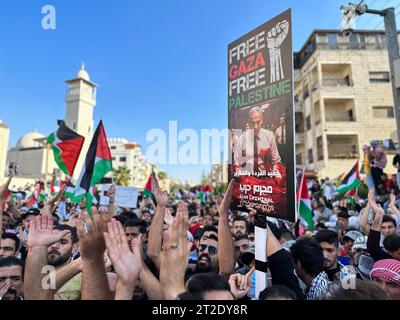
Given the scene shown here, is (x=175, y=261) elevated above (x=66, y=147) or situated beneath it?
situated beneath

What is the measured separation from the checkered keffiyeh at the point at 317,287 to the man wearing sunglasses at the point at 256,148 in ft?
3.35

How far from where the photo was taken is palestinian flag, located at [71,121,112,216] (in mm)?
5719

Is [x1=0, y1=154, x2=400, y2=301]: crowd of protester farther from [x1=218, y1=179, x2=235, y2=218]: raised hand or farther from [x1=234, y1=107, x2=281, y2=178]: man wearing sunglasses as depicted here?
[x1=234, y1=107, x2=281, y2=178]: man wearing sunglasses

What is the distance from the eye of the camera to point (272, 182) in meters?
2.50

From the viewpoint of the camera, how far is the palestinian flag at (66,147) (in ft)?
22.6

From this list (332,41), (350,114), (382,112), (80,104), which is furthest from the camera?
(80,104)

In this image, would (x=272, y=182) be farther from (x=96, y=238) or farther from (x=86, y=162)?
(x=86, y=162)

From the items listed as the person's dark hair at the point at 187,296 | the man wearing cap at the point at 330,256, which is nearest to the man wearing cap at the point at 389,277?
the man wearing cap at the point at 330,256

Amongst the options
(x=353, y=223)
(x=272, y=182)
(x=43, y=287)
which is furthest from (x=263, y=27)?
(x=353, y=223)

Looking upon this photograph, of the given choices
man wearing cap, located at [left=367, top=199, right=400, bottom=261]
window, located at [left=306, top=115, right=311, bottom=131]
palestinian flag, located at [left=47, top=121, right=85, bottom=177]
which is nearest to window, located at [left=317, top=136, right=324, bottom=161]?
window, located at [left=306, top=115, right=311, bottom=131]

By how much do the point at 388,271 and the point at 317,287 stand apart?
632 mm

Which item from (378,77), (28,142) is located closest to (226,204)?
(378,77)

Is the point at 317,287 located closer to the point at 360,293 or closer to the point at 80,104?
the point at 360,293

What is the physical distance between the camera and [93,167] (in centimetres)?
593
